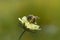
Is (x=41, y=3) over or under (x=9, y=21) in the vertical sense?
over

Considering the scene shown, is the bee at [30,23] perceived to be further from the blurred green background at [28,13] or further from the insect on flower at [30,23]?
→ the blurred green background at [28,13]

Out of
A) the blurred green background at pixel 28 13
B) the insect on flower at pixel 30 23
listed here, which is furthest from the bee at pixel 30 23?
the blurred green background at pixel 28 13

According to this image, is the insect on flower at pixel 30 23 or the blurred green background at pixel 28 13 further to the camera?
the blurred green background at pixel 28 13

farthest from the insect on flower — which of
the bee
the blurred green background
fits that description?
the blurred green background

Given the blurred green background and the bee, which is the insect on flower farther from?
the blurred green background

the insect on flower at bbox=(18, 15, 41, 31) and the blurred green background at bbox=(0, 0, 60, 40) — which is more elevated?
the blurred green background at bbox=(0, 0, 60, 40)

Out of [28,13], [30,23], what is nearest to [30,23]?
[30,23]

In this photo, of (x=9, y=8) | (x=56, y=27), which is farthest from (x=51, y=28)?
(x=9, y=8)

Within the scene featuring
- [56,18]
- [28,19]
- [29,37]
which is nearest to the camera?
[28,19]

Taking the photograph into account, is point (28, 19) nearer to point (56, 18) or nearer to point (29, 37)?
point (29, 37)
